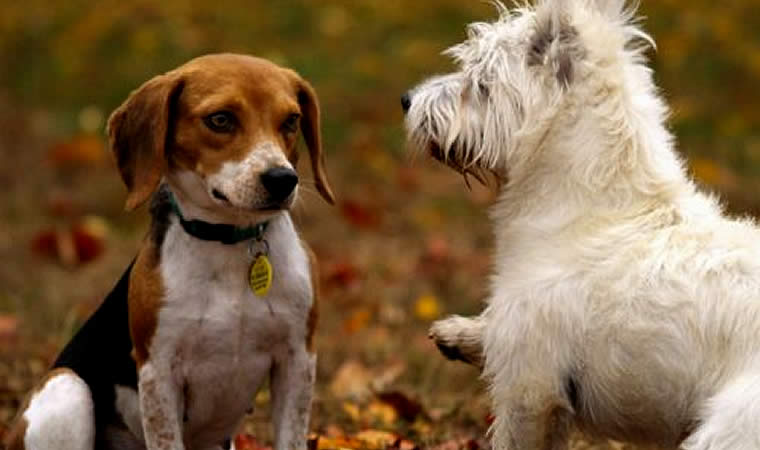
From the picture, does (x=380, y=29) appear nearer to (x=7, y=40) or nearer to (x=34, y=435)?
(x=7, y=40)

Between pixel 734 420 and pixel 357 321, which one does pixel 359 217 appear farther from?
pixel 734 420

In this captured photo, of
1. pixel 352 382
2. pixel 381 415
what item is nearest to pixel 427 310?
pixel 352 382

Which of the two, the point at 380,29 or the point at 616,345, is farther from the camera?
the point at 380,29

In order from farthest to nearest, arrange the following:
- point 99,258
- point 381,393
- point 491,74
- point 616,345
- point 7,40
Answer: point 7,40
point 99,258
point 381,393
point 491,74
point 616,345

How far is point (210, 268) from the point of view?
5.30 m

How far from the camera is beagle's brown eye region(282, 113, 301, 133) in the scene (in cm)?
534

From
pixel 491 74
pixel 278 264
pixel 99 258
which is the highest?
pixel 491 74

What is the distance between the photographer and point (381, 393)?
6930 millimetres

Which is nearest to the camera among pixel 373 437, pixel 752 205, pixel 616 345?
pixel 616 345

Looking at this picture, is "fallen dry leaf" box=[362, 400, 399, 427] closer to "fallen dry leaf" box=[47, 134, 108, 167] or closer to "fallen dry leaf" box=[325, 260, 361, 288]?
"fallen dry leaf" box=[325, 260, 361, 288]

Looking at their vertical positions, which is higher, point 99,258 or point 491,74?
point 491,74

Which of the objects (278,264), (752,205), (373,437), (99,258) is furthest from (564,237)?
(752,205)

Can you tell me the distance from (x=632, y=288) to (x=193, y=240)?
5.10 ft

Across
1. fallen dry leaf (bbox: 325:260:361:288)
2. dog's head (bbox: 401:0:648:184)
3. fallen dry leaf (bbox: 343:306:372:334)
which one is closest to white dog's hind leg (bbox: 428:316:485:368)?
dog's head (bbox: 401:0:648:184)
